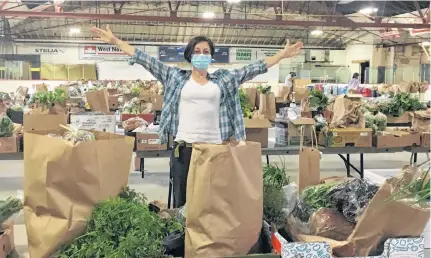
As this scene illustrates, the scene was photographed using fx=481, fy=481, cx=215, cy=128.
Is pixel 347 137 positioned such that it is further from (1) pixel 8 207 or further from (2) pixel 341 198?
(1) pixel 8 207

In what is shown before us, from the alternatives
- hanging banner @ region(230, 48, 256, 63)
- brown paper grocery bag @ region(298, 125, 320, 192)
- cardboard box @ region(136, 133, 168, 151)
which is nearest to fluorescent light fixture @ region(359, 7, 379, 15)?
hanging banner @ region(230, 48, 256, 63)

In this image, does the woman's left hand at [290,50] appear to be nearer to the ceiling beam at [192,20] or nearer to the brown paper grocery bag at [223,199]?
the brown paper grocery bag at [223,199]

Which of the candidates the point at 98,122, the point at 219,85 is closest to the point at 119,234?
the point at 219,85

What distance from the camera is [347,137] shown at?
425 cm

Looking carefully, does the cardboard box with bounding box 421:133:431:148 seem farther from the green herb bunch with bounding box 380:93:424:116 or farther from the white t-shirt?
the white t-shirt

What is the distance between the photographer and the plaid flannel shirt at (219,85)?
2424mm

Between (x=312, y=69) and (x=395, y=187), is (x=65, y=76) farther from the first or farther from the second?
(x=395, y=187)

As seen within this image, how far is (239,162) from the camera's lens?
1.44 metres

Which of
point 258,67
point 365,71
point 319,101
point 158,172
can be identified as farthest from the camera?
point 365,71

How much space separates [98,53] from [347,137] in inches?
622

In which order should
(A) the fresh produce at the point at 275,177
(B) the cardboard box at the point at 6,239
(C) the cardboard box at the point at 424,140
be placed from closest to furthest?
1. (A) the fresh produce at the point at 275,177
2. (B) the cardboard box at the point at 6,239
3. (C) the cardboard box at the point at 424,140

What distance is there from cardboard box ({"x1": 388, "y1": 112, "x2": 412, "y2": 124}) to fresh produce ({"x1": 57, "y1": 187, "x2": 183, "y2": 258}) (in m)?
4.96

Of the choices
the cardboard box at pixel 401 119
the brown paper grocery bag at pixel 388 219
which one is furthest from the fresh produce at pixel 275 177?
the cardboard box at pixel 401 119

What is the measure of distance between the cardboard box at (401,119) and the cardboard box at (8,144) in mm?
4253
